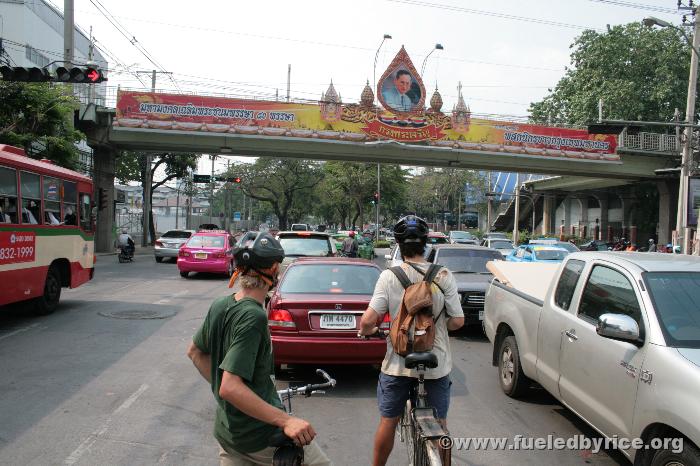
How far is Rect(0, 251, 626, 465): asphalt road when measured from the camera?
4680 millimetres

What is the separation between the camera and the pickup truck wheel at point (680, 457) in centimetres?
317

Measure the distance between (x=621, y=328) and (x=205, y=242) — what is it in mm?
17023

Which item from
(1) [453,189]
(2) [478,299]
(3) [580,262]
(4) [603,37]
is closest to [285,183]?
(1) [453,189]

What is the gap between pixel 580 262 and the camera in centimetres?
532

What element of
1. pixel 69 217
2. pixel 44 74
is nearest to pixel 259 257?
pixel 69 217

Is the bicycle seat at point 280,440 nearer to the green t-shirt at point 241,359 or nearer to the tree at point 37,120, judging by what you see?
the green t-shirt at point 241,359

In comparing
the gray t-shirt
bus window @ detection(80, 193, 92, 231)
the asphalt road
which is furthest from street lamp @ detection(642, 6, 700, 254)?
the gray t-shirt

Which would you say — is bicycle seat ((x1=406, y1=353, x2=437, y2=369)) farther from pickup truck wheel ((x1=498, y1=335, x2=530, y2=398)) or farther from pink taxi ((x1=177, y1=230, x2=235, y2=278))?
pink taxi ((x1=177, y1=230, x2=235, y2=278))

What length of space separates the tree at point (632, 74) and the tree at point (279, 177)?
26.4 meters

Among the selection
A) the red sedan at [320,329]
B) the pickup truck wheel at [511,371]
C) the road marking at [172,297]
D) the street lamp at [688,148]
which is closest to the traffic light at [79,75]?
the road marking at [172,297]

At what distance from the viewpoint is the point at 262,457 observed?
98.7 inches

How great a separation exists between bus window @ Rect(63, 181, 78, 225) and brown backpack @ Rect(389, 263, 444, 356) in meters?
9.87

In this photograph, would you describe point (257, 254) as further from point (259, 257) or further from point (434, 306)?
point (434, 306)

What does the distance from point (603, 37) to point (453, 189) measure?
2754cm
